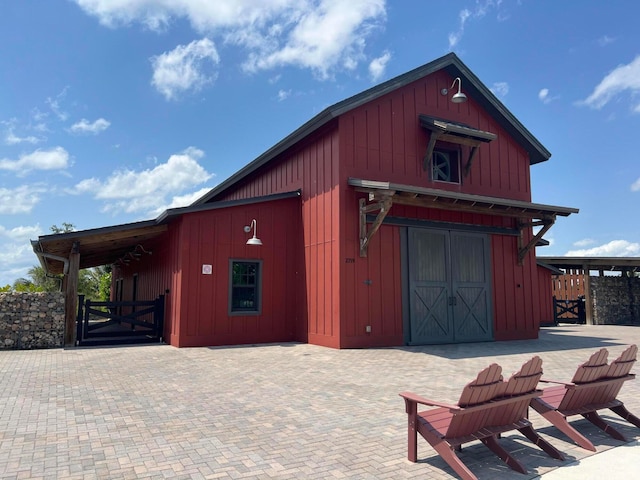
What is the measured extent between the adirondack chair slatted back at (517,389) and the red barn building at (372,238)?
613 cm

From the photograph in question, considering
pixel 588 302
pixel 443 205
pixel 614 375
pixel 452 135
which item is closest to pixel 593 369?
pixel 614 375

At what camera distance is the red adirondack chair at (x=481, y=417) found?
11.3 feet

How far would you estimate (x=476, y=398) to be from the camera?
3494 millimetres

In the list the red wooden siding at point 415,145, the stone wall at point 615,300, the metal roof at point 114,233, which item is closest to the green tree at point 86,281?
the metal roof at point 114,233

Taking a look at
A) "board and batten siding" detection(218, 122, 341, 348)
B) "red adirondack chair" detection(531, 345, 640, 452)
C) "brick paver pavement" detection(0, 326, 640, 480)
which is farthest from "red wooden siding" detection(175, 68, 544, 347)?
"red adirondack chair" detection(531, 345, 640, 452)

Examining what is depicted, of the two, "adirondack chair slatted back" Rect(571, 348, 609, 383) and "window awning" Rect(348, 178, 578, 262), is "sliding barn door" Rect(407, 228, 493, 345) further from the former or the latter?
"adirondack chair slatted back" Rect(571, 348, 609, 383)

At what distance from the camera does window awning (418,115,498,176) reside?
38.4ft

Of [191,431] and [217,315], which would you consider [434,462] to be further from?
[217,315]

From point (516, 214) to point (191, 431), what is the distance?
10.7 meters

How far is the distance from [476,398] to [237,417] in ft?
8.77

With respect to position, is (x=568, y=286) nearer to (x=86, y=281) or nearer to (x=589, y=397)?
(x=589, y=397)

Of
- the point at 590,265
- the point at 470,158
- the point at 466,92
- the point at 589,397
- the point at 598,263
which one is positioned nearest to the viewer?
the point at 589,397

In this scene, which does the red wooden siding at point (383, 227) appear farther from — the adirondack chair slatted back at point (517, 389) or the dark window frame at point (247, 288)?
the adirondack chair slatted back at point (517, 389)

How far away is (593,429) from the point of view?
15.5 feet
